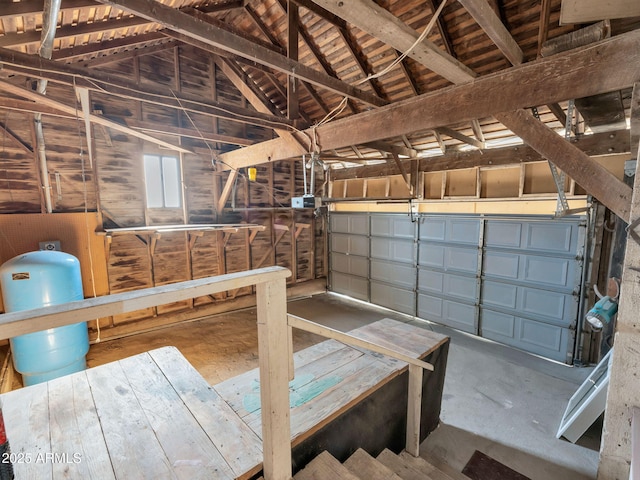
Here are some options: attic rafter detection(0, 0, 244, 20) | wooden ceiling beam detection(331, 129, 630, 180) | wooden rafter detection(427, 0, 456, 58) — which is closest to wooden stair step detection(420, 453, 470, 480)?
wooden ceiling beam detection(331, 129, 630, 180)

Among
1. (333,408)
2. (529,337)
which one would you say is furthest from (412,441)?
(529,337)

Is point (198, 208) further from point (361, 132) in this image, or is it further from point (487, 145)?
point (487, 145)

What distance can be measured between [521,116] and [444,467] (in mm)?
2829

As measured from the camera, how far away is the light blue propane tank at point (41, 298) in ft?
9.90

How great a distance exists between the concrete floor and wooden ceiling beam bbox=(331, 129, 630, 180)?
291 cm

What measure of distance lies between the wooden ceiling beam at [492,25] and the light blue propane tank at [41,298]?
13.8ft

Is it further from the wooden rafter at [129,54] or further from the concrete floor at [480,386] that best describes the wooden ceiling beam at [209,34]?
the concrete floor at [480,386]

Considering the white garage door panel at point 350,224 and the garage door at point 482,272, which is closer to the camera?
the garage door at point 482,272

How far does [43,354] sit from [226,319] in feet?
9.38

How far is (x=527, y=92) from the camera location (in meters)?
2.00

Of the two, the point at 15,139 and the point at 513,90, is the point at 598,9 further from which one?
the point at 15,139

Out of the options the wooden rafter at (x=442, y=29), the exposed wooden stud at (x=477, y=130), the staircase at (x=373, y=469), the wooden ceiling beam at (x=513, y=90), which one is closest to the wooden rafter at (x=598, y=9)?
the wooden ceiling beam at (x=513, y=90)

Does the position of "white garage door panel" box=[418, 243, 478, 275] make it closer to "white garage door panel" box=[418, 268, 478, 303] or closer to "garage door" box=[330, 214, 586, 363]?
"garage door" box=[330, 214, 586, 363]

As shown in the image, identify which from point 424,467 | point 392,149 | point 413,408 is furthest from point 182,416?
point 392,149
